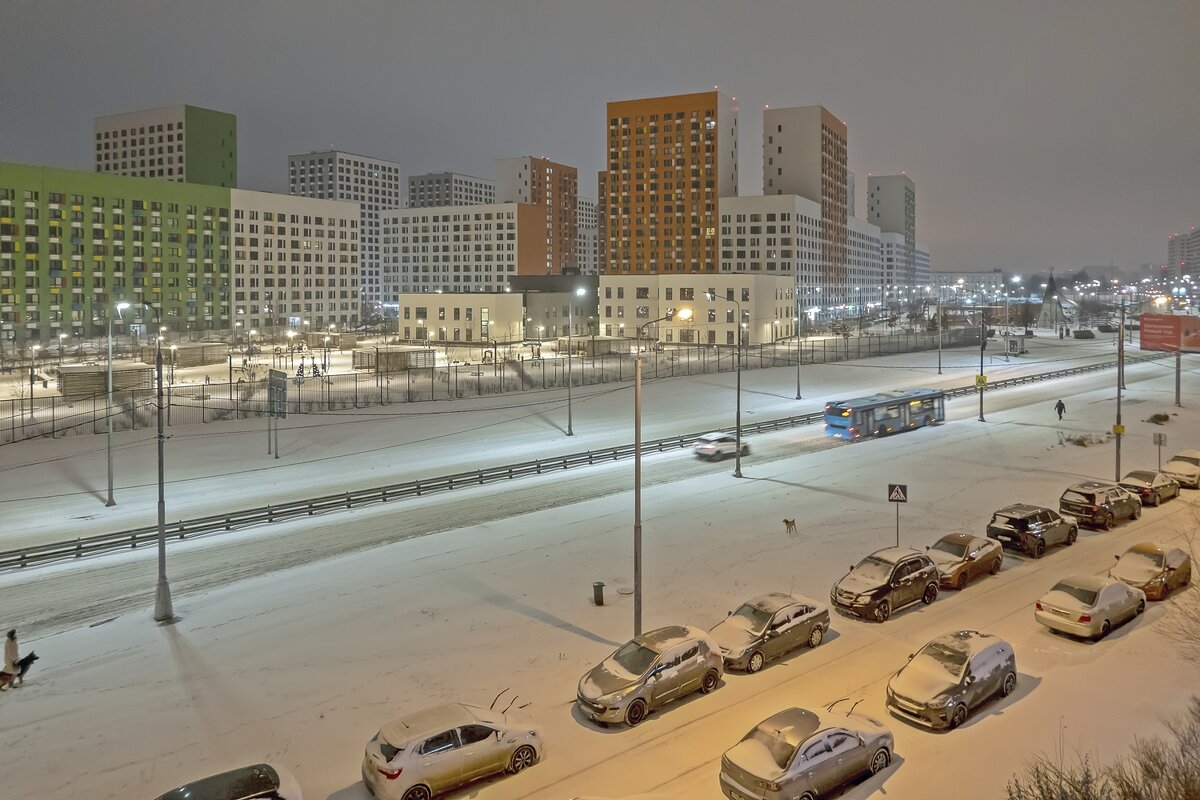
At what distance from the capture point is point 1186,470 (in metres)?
31.9

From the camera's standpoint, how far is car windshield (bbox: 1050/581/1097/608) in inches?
674

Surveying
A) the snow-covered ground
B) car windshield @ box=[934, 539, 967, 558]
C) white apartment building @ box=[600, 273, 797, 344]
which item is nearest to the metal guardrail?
the snow-covered ground

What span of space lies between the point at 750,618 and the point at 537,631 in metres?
4.73

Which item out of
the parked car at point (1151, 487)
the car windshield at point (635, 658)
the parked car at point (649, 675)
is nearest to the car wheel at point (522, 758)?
the parked car at point (649, 675)

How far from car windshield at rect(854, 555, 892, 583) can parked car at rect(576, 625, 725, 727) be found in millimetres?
5313

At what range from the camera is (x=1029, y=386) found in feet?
218

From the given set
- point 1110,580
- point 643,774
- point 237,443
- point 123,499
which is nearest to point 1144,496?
point 1110,580

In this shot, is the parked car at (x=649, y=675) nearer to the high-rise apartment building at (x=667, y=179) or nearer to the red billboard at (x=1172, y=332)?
the red billboard at (x=1172, y=332)

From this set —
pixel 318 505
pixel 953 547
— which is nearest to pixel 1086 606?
pixel 953 547

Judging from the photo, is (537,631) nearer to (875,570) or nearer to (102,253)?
(875,570)

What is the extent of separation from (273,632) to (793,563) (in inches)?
523

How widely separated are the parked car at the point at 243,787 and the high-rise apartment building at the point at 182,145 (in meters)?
170

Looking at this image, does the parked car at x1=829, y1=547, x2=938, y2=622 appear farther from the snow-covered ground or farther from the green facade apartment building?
the green facade apartment building

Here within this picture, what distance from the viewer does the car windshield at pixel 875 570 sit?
1895cm
